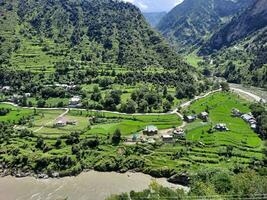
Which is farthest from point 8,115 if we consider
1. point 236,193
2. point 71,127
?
point 236,193

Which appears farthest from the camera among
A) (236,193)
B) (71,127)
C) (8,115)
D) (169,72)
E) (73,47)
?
(73,47)

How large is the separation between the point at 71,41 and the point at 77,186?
114m

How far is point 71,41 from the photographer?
589 ft

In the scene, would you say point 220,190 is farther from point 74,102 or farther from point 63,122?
point 74,102

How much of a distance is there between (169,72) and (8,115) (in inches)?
2479

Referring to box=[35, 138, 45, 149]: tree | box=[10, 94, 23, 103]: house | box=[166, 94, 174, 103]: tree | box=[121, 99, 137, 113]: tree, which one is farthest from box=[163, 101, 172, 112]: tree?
box=[10, 94, 23, 103]: house

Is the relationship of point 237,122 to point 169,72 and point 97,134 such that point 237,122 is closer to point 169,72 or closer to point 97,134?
point 97,134

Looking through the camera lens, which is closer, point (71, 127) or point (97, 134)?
point (97, 134)

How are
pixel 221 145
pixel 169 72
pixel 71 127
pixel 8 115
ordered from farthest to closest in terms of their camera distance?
pixel 169 72 < pixel 8 115 < pixel 71 127 < pixel 221 145

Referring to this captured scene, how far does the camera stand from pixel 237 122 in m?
102

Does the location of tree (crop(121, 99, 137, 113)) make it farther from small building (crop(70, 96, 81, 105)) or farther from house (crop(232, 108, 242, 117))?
house (crop(232, 108, 242, 117))

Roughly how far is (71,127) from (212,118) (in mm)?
34963

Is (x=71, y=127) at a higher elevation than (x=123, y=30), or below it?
below

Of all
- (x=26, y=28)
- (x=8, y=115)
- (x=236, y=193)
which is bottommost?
(x=8, y=115)
